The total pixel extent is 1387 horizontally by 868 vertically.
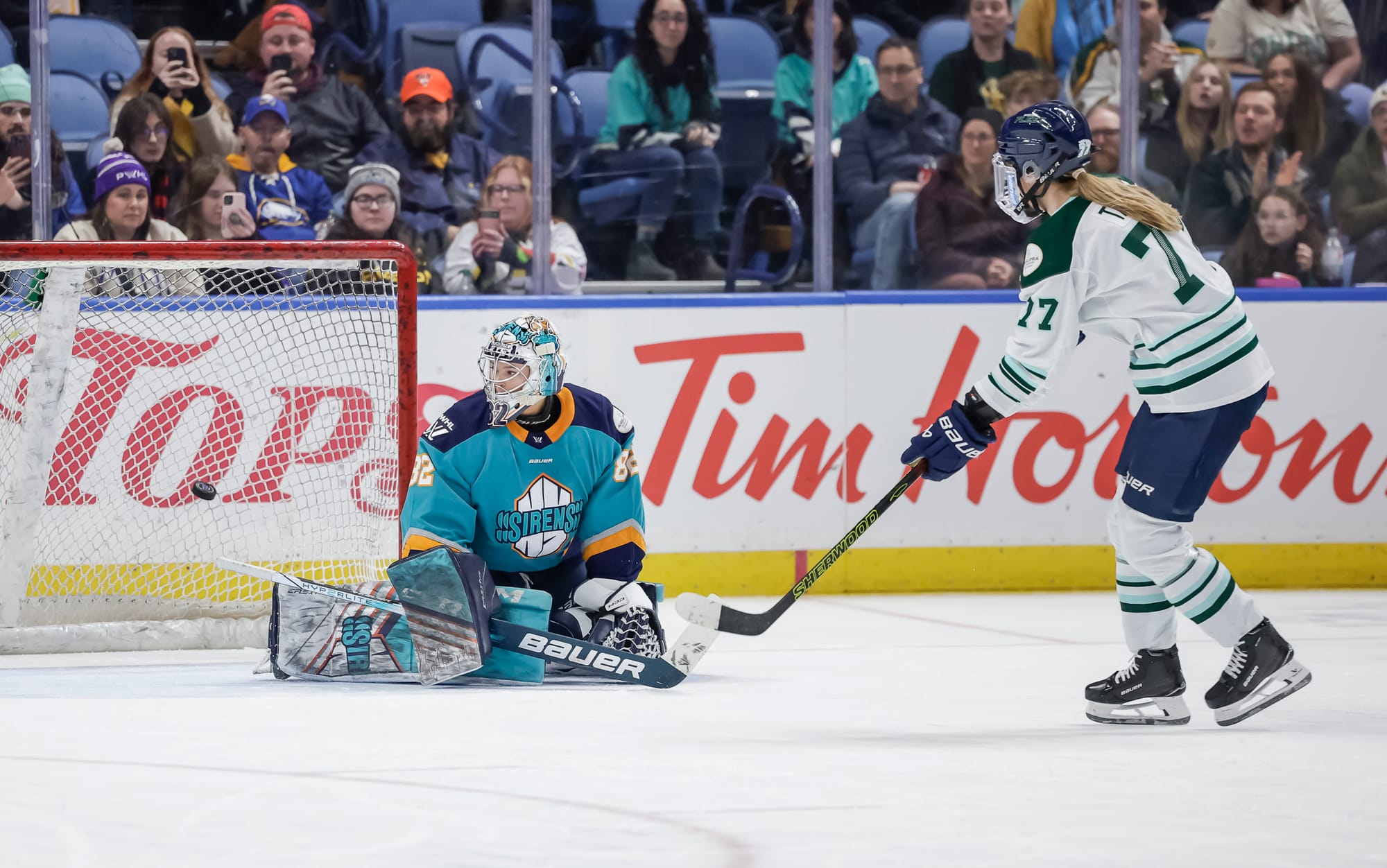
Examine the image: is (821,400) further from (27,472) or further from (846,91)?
(27,472)

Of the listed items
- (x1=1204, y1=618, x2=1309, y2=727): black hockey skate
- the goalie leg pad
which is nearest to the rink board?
the goalie leg pad

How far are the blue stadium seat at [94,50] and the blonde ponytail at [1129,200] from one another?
11.3 feet

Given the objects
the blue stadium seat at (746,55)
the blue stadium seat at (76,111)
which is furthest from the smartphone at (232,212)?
the blue stadium seat at (746,55)

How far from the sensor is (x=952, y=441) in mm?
3352

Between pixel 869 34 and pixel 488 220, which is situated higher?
pixel 869 34

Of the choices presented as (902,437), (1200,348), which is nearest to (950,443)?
(1200,348)

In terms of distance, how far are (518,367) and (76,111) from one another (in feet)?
7.95

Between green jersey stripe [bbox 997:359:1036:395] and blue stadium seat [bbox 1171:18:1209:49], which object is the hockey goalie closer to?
green jersey stripe [bbox 997:359:1036:395]

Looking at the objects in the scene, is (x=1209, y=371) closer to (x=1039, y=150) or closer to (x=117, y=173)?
(x=1039, y=150)

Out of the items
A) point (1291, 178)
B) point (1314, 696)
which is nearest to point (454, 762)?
point (1314, 696)

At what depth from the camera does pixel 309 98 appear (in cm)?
581

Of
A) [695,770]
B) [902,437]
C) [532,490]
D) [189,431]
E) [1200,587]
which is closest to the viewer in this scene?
[695,770]

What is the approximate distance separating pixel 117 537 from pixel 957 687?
233cm

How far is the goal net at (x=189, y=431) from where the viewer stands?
4.43 metres
